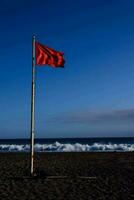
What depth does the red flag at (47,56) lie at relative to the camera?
68.6 ft

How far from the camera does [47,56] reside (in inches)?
826

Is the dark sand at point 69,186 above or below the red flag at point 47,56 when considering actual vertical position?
below

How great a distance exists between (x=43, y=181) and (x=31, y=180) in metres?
0.61

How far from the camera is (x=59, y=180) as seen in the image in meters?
20.3

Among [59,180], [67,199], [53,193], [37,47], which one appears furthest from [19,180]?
[37,47]

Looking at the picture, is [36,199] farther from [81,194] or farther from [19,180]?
[19,180]

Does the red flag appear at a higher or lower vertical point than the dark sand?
higher

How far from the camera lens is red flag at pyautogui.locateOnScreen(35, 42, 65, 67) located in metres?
20.9

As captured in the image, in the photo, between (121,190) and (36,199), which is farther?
(121,190)

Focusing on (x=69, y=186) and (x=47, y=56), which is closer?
(x=69, y=186)

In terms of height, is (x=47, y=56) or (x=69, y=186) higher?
(x=47, y=56)

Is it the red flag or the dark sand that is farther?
the red flag

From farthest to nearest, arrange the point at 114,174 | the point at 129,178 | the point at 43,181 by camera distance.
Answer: the point at 114,174 → the point at 129,178 → the point at 43,181

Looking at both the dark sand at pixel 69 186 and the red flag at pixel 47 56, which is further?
the red flag at pixel 47 56
